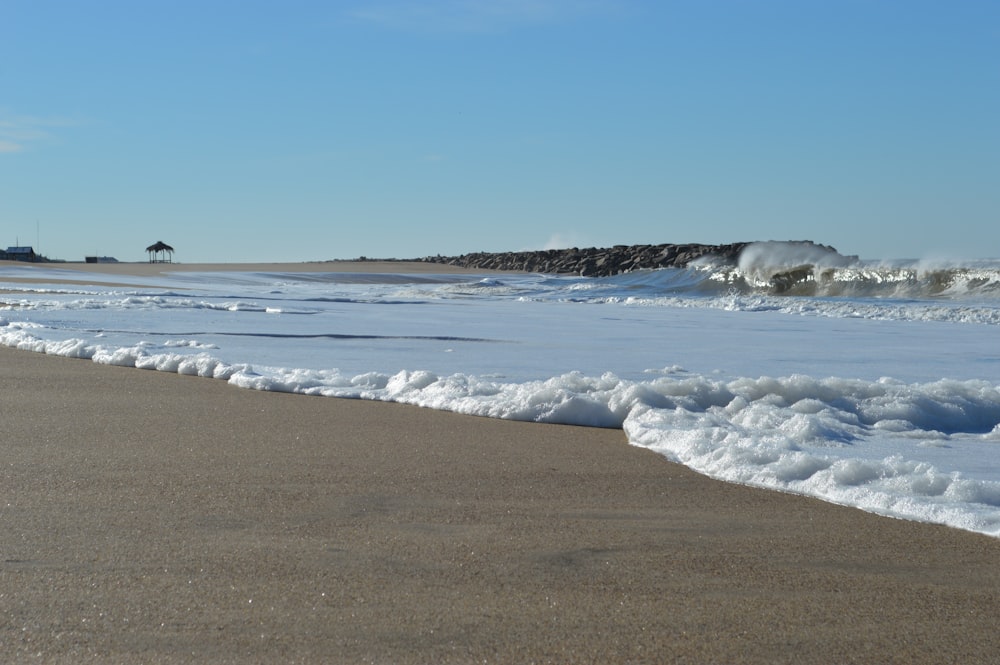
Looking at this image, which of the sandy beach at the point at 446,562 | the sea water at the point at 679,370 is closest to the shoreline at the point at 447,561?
the sandy beach at the point at 446,562

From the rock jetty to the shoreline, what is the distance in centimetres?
2336

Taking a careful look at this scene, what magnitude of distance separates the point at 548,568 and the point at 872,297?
1891 centimetres

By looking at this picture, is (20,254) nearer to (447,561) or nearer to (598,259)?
(598,259)

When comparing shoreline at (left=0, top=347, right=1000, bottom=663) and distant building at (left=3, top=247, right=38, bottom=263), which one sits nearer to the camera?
shoreline at (left=0, top=347, right=1000, bottom=663)

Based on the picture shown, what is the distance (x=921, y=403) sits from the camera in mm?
4461

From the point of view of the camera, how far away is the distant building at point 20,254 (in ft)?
185

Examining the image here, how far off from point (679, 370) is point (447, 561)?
4.03 meters

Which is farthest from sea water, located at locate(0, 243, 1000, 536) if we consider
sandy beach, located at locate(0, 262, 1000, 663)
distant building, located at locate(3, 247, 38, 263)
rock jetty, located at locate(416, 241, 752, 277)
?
distant building, located at locate(3, 247, 38, 263)

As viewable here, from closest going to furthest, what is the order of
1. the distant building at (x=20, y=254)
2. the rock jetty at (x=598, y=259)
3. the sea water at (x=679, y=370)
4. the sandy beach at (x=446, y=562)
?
the sandy beach at (x=446, y=562) → the sea water at (x=679, y=370) → the rock jetty at (x=598, y=259) → the distant building at (x=20, y=254)

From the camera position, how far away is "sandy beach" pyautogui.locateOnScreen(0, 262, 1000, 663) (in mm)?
1835

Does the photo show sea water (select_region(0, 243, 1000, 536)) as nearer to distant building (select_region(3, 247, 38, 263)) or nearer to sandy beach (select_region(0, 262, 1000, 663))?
sandy beach (select_region(0, 262, 1000, 663))

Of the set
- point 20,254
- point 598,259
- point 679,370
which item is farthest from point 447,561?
point 20,254

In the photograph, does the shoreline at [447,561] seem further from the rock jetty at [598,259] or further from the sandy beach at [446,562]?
the rock jetty at [598,259]

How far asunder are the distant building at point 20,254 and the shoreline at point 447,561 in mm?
57800
